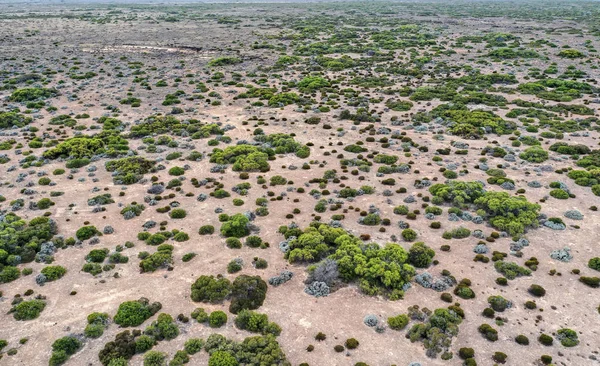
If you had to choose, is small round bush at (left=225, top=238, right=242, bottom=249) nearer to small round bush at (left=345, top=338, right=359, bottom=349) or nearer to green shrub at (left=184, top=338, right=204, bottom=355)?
green shrub at (left=184, top=338, right=204, bottom=355)

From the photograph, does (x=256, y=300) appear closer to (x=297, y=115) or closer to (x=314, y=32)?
(x=297, y=115)

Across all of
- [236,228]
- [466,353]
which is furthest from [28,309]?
[466,353]

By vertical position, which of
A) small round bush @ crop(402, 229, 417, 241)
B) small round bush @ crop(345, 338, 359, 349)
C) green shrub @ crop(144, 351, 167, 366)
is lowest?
green shrub @ crop(144, 351, 167, 366)

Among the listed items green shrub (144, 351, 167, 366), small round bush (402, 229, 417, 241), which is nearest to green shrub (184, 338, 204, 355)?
green shrub (144, 351, 167, 366)

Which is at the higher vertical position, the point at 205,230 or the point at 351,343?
the point at 205,230

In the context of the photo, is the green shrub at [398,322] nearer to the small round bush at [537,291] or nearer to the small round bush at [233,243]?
the small round bush at [537,291]

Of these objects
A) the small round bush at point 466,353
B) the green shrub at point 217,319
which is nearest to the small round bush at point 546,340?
the small round bush at point 466,353

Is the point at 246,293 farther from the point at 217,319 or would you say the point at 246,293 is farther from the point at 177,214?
the point at 177,214

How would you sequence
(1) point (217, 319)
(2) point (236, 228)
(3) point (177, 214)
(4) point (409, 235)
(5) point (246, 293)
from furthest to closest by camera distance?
(3) point (177, 214) < (2) point (236, 228) < (4) point (409, 235) < (5) point (246, 293) < (1) point (217, 319)

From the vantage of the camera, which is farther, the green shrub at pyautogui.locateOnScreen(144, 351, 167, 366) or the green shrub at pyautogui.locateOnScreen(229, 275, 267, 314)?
the green shrub at pyautogui.locateOnScreen(229, 275, 267, 314)

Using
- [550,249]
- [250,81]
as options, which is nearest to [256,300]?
[550,249]

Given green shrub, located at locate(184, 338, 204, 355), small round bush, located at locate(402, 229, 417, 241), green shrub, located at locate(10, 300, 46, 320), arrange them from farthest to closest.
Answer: small round bush, located at locate(402, 229, 417, 241), green shrub, located at locate(10, 300, 46, 320), green shrub, located at locate(184, 338, 204, 355)

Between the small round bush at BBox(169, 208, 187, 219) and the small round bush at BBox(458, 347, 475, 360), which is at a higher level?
the small round bush at BBox(169, 208, 187, 219)
